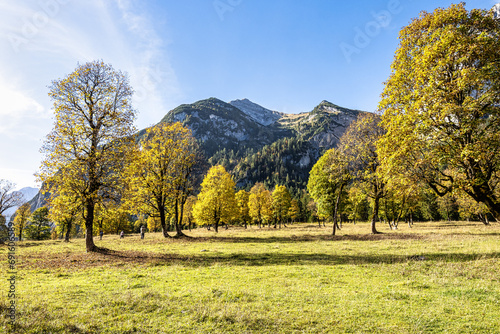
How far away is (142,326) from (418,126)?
562 inches

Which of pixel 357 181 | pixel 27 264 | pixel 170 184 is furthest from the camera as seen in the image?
pixel 357 181

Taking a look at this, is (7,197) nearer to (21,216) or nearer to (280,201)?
(21,216)

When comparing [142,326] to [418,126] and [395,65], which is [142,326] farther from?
[395,65]

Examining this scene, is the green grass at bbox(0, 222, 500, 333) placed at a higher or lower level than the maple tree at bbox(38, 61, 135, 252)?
lower

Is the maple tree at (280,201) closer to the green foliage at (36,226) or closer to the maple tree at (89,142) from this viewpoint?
the maple tree at (89,142)

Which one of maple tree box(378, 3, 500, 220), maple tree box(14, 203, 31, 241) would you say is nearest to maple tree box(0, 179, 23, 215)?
maple tree box(14, 203, 31, 241)

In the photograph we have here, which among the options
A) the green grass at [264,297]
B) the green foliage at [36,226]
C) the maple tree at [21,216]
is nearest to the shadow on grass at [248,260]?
the green grass at [264,297]

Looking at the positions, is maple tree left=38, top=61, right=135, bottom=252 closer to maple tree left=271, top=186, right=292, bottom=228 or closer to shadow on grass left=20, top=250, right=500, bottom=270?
shadow on grass left=20, top=250, right=500, bottom=270

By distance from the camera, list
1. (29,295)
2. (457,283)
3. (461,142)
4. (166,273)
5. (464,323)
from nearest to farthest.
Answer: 1. (464,323)
2. (29,295)
3. (457,283)
4. (461,142)
5. (166,273)

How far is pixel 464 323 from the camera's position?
701 centimetres

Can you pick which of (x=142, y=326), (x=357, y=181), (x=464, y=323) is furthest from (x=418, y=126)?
(x=357, y=181)

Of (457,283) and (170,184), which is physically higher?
(170,184)

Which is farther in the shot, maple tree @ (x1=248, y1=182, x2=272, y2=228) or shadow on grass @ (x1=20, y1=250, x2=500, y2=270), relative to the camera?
maple tree @ (x1=248, y1=182, x2=272, y2=228)

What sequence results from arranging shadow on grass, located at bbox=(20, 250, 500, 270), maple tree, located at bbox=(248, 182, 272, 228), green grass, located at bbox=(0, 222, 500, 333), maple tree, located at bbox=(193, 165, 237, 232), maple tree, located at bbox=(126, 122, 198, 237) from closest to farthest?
green grass, located at bbox=(0, 222, 500, 333)
shadow on grass, located at bbox=(20, 250, 500, 270)
maple tree, located at bbox=(126, 122, 198, 237)
maple tree, located at bbox=(193, 165, 237, 232)
maple tree, located at bbox=(248, 182, 272, 228)
